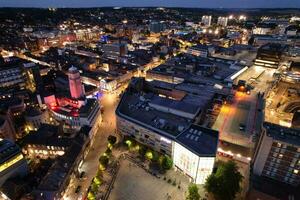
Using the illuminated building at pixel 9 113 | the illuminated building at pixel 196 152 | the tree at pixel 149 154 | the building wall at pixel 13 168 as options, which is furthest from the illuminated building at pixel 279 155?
the illuminated building at pixel 9 113

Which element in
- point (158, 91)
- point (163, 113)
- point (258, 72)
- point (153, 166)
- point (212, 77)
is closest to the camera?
point (153, 166)

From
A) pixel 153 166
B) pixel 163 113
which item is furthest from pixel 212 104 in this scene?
pixel 153 166

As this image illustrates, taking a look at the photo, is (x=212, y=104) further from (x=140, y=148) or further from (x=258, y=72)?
(x=258, y=72)

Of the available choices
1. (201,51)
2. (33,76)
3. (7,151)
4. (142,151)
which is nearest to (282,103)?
(142,151)

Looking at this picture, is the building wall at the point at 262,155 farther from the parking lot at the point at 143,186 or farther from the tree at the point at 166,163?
the tree at the point at 166,163

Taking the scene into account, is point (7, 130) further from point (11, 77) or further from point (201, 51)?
point (201, 51)

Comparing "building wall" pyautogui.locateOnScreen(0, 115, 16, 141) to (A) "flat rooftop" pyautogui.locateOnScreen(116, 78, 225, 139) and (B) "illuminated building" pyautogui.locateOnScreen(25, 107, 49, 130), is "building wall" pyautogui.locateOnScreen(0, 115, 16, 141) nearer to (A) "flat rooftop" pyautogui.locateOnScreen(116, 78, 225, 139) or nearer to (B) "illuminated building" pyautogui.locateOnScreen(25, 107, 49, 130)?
(B) "illuminated building" pyautogui.locateOnScreen(25, 107, 49, 130)
